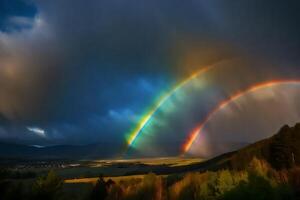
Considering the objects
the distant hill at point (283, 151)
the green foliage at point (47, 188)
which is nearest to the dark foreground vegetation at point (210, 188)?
the green foliage at point (47, 188)

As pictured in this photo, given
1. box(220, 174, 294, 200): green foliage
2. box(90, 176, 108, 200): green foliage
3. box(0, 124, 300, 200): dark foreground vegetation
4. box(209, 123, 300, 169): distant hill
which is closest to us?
box(220, 174, 294, 200): green foliage

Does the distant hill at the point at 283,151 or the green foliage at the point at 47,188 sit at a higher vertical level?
the distant hill at the point at 283,151

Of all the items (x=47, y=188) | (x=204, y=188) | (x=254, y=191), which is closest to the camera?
(x=254, y=191)

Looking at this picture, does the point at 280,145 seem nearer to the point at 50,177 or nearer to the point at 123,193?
the point at 123,193

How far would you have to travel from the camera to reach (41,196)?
131 feet

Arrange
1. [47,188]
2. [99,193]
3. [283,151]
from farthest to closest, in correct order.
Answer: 1. [283,151]
2. [99,193]
3. [47,188]

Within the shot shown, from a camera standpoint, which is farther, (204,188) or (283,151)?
(283,151)

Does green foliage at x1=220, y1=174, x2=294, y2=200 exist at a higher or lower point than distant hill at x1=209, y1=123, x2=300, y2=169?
lower

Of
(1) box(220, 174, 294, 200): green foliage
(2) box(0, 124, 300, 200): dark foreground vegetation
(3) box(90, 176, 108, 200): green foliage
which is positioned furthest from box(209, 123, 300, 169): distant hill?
(1) box(220, 174, 294, 200): green foliage

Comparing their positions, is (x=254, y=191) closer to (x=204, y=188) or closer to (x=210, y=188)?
(x=210, y=188)

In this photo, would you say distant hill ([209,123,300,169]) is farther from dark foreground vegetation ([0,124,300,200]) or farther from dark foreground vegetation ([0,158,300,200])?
dark foreground vegetation ([0,158,300,200])

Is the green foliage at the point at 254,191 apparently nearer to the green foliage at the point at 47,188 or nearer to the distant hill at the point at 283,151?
the green foliage at the point at 47,188

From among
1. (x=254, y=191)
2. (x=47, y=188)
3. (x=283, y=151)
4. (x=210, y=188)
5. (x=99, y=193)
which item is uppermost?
(x=283, y=151)

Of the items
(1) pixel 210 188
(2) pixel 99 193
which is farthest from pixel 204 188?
(2) pixel 99 193
